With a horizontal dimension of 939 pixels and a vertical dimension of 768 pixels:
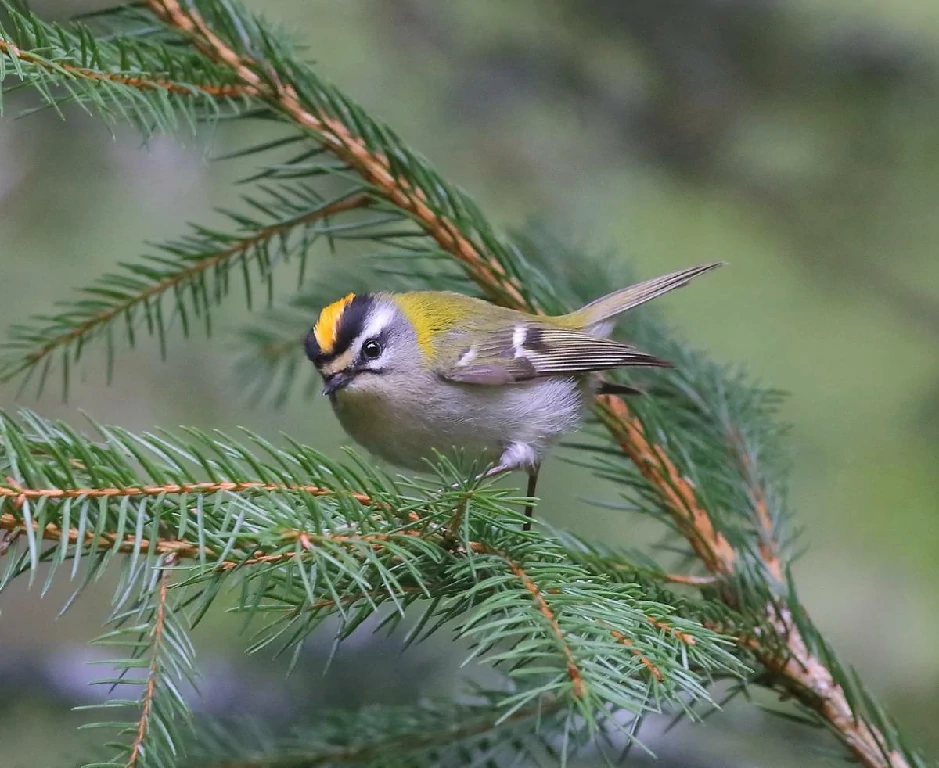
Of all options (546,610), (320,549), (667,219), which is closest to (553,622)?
(546,610)

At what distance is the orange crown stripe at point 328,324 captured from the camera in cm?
139

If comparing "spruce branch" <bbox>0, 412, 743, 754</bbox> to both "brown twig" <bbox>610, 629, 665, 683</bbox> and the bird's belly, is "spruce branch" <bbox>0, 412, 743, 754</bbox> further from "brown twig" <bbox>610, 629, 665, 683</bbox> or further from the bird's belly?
the bird's belly

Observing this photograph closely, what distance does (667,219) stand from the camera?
245 cm

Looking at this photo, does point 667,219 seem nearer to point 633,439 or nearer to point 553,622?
point 633,439

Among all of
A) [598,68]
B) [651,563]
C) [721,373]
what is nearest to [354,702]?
[651,563]

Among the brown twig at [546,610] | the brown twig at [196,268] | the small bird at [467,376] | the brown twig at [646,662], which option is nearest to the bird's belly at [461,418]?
the small bird at [467,376]

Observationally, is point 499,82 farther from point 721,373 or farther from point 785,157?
point 721,373

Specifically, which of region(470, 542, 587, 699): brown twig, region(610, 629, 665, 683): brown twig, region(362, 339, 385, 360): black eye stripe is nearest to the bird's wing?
region(362, 339, 385, 360): black eye stripe

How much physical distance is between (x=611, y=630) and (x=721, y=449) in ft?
2.06

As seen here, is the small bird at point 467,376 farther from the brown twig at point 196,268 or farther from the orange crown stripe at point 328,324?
the brown twig at point 196,268

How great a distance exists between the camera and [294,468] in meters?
0.75

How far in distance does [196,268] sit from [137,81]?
292mm

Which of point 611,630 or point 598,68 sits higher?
point 598,68

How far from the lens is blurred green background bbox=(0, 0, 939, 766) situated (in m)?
1.58
